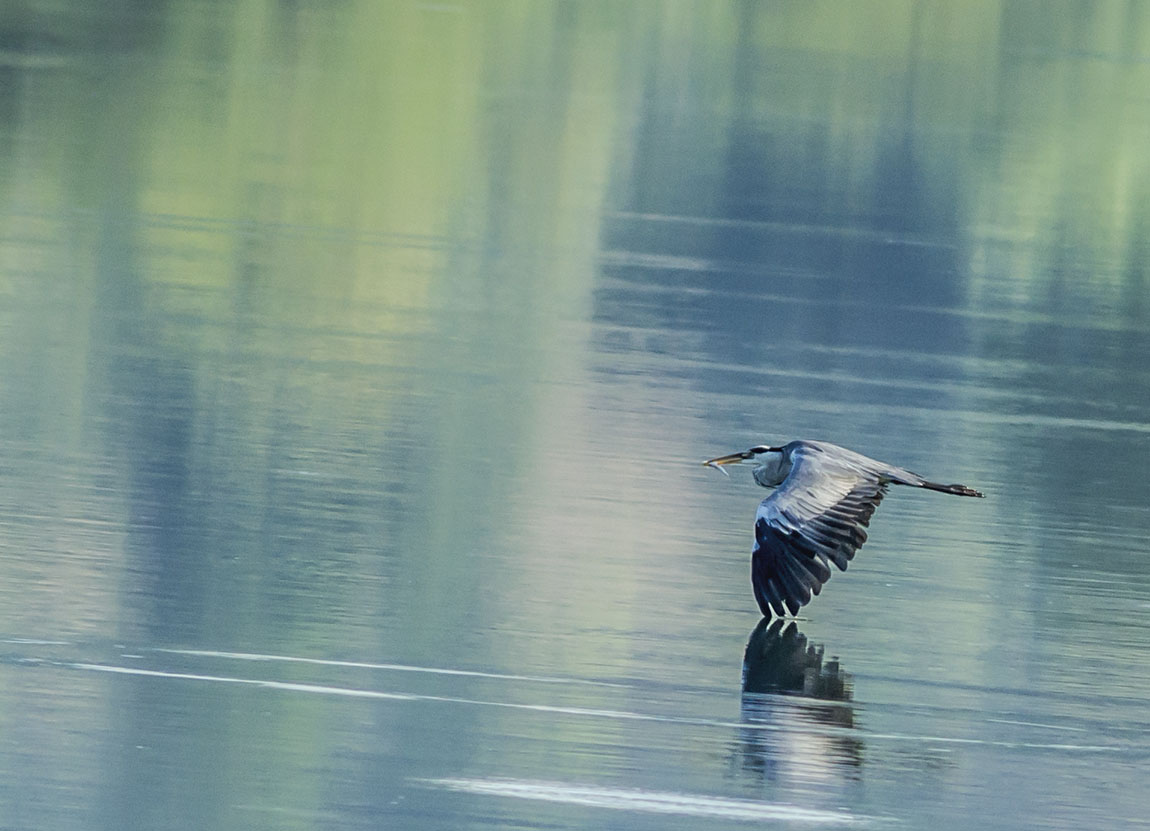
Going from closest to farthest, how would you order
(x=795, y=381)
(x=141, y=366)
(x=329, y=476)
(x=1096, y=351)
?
(x=329, y=476), (x=141, y=366), (x=795, y=381), (x=1096, y=351)

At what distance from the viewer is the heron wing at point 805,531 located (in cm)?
963

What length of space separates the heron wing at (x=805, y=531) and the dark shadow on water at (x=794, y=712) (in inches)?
6.8

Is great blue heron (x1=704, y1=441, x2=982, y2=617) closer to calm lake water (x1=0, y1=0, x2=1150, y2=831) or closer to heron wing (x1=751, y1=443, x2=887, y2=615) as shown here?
heron wing (x1=751, y1=443, x2=887, y2=615)

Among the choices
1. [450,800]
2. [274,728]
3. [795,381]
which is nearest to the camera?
[450,800]

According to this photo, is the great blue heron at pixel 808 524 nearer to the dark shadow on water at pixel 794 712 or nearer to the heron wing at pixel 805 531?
the heron wing at pixel 805 531

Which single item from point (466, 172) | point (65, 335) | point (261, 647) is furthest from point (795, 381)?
point (466, 172)

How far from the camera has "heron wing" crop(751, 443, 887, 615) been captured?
9.63 m

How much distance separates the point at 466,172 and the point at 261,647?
14.9 meters

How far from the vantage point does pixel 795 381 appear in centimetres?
1499

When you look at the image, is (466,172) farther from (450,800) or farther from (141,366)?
(450,800)

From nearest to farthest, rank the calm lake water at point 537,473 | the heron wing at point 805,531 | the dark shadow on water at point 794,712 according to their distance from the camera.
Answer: the calm lake water at point 537,473, the dark shadow on water at point 794,712, the heron wing at point 805,531

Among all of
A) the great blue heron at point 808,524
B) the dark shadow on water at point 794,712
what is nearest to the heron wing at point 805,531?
the great blue heron at point 808,524

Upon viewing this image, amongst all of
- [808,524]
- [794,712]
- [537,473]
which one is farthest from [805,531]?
[537,473]

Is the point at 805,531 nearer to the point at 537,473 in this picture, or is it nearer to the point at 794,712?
the point at 794,712
